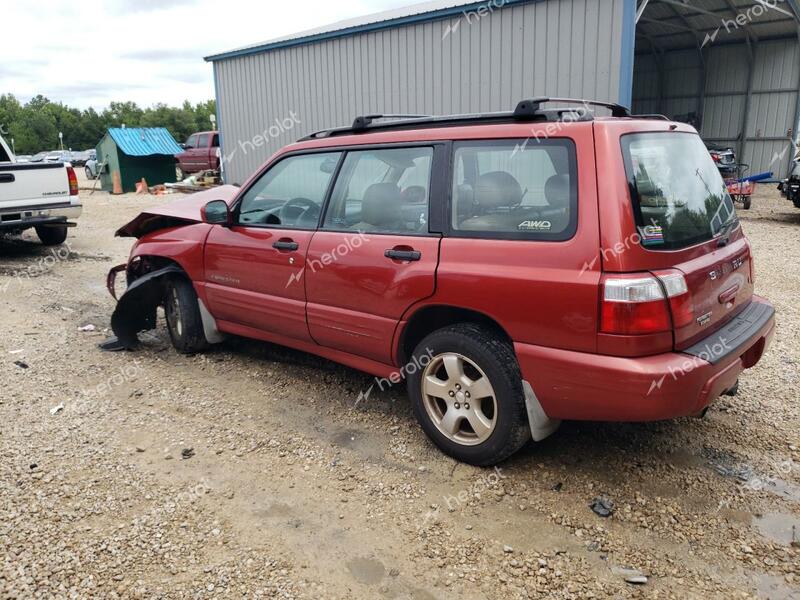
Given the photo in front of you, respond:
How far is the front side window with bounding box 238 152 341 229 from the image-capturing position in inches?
160

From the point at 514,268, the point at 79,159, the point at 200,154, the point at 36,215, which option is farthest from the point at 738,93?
the point at 79,159

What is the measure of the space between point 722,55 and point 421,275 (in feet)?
68.3

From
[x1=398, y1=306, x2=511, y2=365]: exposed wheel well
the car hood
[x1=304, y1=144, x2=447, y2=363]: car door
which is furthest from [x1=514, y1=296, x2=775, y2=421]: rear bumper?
the car hood

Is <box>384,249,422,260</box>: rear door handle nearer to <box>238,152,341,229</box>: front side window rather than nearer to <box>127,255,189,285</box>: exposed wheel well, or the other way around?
<box>238,152,341,229</box>: front side window

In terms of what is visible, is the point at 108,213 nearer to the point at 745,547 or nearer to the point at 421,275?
the point at 421,275

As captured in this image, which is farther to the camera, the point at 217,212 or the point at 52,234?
the point at 52,234

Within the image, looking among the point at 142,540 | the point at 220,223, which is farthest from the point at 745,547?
the point at 220,223

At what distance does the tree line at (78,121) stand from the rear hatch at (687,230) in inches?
2901

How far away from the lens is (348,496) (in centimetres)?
316

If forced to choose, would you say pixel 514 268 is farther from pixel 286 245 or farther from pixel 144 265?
pixel 144 265

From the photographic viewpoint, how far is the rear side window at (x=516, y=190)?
2.91 metres

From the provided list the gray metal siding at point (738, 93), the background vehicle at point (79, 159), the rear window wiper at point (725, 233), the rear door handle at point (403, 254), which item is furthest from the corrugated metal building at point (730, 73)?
the background vehicle at point (79, 159)

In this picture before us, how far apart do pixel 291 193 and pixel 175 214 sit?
1245 mm

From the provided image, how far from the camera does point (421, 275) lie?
332 cm
